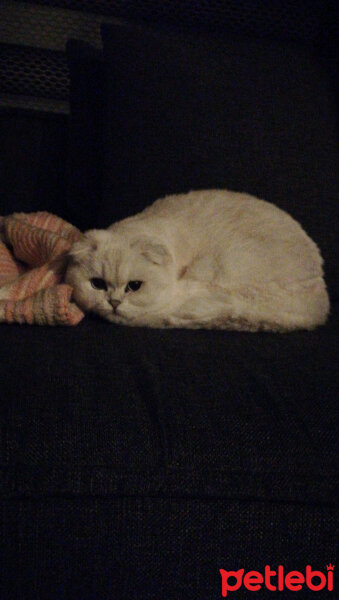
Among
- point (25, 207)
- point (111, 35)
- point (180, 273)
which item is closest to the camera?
point (180, 273)

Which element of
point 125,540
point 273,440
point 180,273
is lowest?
point 125,540

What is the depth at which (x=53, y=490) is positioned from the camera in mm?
564

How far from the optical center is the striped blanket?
1.00 metres

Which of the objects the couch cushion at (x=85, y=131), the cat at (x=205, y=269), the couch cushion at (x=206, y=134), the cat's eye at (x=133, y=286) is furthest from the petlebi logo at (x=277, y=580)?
the couch cushion at (x=85, y=131)

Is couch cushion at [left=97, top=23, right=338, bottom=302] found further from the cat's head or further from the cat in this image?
the cat's head

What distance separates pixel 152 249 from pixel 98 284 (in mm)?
161

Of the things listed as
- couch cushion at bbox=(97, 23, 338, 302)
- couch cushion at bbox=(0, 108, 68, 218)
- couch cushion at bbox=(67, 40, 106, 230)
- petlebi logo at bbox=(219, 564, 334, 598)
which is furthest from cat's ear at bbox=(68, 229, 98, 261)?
petlebi logo at bbox=(219, 564, 334, 598)

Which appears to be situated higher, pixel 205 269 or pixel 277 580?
pixel 205 269

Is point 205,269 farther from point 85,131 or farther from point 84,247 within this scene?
point 85,131

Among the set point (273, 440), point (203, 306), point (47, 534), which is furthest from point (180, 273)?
point (47, 534)

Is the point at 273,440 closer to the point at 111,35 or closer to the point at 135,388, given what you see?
the point at 135,388

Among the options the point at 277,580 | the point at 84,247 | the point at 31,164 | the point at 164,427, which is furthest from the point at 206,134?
the point at 277,580

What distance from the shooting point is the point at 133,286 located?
1.17 meters

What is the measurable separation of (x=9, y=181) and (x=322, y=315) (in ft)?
3.75
